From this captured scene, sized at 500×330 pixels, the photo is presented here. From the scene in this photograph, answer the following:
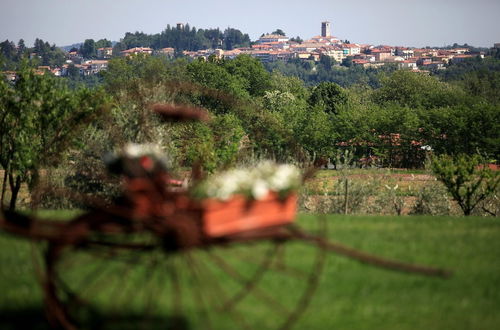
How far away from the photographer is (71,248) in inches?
346

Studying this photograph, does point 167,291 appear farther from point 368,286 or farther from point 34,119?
point 34,119

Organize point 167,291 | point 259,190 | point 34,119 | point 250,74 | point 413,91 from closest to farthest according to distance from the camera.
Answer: point 259,190 < point 167,291 < point 34,119 < point 413,91 < point 250,74

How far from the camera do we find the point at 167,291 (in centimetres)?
1171

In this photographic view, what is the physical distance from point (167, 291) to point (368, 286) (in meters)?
2.96

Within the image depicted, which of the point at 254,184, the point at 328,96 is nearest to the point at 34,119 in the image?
the point at 254,184

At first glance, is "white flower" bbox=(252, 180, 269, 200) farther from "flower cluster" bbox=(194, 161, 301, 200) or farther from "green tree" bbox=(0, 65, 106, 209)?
"green tree" bbox=(0, 65, 106, 209)

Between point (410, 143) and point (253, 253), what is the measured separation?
57.1 metres

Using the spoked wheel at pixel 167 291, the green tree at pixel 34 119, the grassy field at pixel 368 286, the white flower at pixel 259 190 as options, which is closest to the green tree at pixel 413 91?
the green tree at pixel 34 119

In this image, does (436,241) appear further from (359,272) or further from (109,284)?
(109,284)

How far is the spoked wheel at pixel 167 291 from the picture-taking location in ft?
29.3

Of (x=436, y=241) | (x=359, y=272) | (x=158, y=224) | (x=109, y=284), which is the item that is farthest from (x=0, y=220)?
(x=436, y=241)

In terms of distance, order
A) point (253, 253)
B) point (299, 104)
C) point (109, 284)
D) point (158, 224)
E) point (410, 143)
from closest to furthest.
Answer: point (158, 224), point (109, 284), point (253, 253), point (410, 143), point (299, 104)

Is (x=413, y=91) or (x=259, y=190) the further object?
(x=413, y=91)

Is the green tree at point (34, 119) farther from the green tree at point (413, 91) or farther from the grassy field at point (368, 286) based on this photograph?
the green tree at point (413, 91)
